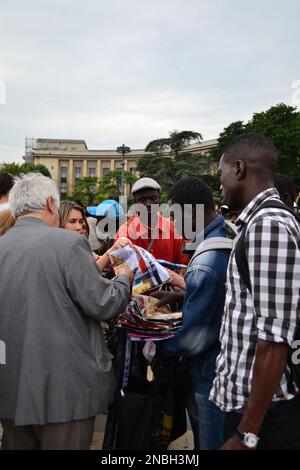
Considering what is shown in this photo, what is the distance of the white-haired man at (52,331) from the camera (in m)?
2.09

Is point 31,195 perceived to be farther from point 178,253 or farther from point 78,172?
point 78,172

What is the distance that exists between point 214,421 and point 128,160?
89.6 meters

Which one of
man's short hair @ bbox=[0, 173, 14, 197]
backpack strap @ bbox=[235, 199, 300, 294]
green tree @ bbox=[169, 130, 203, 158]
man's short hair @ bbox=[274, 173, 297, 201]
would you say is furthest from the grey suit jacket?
green tree @ bbox=[169, 130, 203, 158]

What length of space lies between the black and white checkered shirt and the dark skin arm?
0.14ft

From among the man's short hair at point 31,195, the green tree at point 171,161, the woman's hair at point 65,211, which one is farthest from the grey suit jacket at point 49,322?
the green tree at point 171,161

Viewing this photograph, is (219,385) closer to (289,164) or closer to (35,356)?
(35,356)

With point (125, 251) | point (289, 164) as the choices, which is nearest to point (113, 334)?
point (125, 251)

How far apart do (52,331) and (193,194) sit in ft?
3.33

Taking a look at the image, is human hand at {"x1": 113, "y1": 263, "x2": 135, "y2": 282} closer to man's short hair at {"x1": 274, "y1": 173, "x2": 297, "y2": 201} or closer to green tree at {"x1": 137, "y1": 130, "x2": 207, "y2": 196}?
man's short hair at {"x1": 274, "y1": 173, "x2": 297, "y2": 201}

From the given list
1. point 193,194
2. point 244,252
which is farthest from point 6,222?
point 244,252

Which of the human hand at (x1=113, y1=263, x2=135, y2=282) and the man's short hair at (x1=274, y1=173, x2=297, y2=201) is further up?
the man's short hair at (x1=274, y1=173, x2=297, y2=201)

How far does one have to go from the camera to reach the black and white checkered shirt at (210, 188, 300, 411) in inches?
59.9

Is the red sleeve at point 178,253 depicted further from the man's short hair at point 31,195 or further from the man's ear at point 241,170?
the man's ear at point 241,170

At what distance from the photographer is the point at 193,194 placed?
2416mm
